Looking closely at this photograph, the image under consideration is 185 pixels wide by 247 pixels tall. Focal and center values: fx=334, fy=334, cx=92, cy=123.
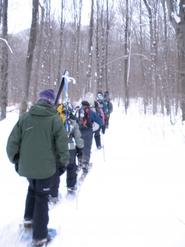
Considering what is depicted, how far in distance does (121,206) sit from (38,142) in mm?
2145

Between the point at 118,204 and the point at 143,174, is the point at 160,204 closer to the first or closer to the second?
the point at 118,204

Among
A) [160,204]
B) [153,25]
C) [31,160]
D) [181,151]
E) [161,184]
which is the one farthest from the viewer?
[153,25]

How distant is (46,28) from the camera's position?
92.2 ft

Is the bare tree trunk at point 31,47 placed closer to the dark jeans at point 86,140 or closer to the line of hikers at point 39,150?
the dark jeans at point 86,140

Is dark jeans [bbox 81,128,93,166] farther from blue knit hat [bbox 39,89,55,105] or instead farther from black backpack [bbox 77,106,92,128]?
blue knit hat [bbox 39,89,55,105]

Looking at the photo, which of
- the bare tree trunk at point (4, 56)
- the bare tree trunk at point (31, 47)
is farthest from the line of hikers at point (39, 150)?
the bare tree trunk at point (4, 56)

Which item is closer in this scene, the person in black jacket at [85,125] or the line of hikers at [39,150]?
the line of hikers at [39,150]

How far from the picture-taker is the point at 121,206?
5562 millimetres

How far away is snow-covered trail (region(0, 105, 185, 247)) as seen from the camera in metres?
4.39

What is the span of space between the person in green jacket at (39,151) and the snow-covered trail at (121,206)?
0.46 m

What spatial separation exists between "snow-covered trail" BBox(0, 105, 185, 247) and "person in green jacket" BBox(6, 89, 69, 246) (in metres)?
0.46

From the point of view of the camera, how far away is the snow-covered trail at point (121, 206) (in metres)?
4.39

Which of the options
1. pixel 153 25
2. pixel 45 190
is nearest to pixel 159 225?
pixel 45 190

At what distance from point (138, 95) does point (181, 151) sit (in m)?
34.0
